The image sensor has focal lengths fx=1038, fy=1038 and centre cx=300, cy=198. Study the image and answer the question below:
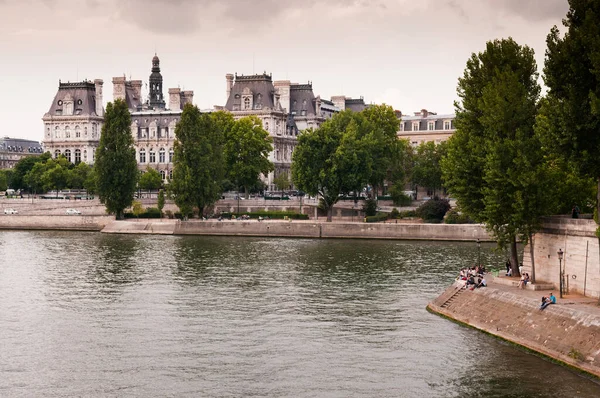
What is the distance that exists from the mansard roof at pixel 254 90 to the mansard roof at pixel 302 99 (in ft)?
25.7

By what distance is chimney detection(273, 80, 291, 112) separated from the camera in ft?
550

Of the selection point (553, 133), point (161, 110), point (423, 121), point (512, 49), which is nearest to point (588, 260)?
point (553, 133)

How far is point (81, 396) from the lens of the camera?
1500 inches

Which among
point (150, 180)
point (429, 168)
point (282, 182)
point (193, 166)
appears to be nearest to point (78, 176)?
point (150, 180)

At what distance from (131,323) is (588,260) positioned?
73.6ft

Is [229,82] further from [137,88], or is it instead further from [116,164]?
[116,164]

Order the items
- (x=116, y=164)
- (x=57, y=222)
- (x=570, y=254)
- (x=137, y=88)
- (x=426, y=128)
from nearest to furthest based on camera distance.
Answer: (x=570, y=254), (x=116, y=164), (x=57, y=222), (x=426, y=128), (x=137, y=88)

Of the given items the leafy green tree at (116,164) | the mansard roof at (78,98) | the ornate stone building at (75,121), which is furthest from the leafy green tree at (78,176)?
the leafy green tree at (116,164)

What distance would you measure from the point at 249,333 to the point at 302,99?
400 ft

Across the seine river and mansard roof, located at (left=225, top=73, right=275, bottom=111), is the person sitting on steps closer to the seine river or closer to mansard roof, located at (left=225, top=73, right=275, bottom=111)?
the seine river

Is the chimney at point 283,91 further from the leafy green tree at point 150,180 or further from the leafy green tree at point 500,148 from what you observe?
the leafy green tree at point 500,148

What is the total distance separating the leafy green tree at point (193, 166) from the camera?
111 m

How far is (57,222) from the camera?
118 m

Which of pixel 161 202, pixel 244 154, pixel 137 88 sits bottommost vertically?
pixel 161 202
